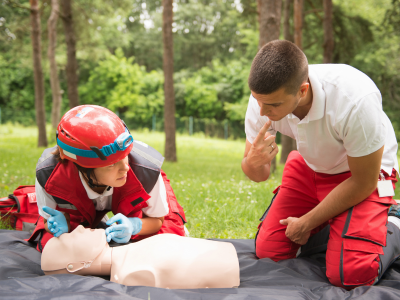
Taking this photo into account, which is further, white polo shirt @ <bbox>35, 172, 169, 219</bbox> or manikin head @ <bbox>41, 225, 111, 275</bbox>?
white polo shirt @ <bbox>35, 172, 169, 219</bbox>

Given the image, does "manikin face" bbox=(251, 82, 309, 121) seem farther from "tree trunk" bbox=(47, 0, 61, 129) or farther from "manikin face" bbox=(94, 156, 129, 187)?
"tree trunk" bbox=(47, 0, 61, 129)

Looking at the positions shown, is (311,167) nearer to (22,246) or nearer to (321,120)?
(321,120)

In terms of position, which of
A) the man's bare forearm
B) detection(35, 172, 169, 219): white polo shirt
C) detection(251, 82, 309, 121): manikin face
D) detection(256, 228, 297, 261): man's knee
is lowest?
detection(256, 228, 297, 261): man's knee

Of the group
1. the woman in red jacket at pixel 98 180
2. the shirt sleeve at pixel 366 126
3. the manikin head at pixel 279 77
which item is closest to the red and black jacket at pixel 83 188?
the woman in red jacket at pixel 98 180

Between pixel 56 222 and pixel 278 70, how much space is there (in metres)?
1.68

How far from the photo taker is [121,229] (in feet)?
7.70

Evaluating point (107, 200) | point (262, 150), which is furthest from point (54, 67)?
point (262, 150)

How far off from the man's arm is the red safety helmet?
4.58 ft

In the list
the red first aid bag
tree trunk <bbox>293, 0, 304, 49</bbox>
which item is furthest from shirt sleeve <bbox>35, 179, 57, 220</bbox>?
tree trunk <bbox>293, 0, 304, 49</bbox>

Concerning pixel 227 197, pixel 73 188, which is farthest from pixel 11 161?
pixel 73 188

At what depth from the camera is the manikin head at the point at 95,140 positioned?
2.10 meters

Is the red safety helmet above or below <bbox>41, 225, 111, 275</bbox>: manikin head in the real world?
above

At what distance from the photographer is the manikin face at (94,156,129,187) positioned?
2238 mm

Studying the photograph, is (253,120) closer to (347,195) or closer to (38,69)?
(347,195)
